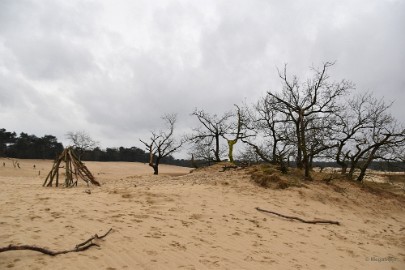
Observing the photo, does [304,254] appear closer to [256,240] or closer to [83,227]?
[256,240]

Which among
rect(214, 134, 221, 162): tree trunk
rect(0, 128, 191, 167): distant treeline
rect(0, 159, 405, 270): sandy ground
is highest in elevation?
rect(0, 128, 191, 167): distant treeline

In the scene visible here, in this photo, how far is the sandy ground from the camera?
5.23 m

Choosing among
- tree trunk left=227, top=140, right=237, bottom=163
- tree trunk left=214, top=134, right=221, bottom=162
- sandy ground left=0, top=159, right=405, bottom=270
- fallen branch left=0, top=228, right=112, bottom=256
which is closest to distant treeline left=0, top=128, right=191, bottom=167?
tree trunk left=214, top=134, right=221, bottom=162

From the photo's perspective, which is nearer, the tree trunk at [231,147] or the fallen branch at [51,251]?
the fallen branch at [51,251]

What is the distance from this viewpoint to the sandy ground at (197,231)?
5230 millimetres

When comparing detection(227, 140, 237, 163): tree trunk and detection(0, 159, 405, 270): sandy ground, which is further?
detection(227, 140, 237, 163): tree trunk

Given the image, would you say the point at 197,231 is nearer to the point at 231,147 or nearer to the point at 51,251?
the point at 51,251

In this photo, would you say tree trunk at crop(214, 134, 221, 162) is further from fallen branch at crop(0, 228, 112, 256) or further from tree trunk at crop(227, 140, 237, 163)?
fallen branch at crop(0, 228, 112, 256)

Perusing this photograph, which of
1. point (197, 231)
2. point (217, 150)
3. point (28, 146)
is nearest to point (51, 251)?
point (197, 231)

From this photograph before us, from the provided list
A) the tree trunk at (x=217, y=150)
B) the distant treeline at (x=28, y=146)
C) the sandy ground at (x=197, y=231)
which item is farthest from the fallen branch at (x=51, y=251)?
the distant treeline at (x=28, y=146)

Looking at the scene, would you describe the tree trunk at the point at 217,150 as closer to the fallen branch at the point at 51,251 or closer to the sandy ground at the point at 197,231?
the sandy ground at the point at 197,231

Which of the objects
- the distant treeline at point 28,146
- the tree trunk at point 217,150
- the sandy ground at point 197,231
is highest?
the distant treeline at point 28,146

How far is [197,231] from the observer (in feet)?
23.1

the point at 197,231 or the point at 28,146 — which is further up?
the point at 28,146
